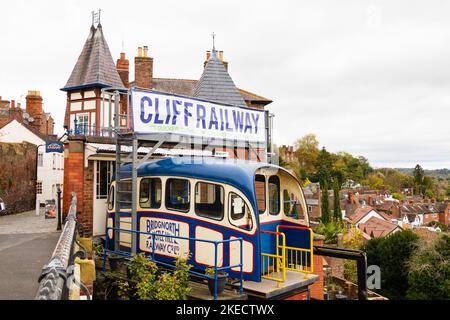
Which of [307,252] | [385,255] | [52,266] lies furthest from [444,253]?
[52,266]

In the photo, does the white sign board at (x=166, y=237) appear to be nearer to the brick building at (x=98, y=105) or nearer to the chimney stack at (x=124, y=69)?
the brick building at (x=98, y=105)

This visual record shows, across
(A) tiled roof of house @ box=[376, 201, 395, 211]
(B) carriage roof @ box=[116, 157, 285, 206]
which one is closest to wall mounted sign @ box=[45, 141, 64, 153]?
(B) carriage roof @ box=[116, 157, 285, 206]

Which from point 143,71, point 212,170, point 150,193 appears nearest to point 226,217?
point 212,170

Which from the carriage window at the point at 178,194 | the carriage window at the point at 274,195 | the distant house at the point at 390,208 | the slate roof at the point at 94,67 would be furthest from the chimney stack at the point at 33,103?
the distant house at the point at 390,208

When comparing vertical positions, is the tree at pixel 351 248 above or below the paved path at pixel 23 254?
below

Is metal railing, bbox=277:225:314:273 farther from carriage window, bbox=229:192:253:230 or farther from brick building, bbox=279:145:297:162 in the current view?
brick building, bbox=279:145:297:162

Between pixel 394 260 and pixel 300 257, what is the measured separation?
25540 mm

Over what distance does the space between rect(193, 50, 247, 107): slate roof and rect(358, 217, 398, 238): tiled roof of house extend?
35717 millimetres

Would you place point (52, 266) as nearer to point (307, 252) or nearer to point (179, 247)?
point (179, 247)

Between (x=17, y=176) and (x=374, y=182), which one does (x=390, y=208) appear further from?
Result: (x=17, y=176)

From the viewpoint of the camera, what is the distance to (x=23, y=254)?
8742 mm

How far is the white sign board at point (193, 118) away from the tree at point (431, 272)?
71.3ft

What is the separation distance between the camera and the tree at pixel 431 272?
26812 millimetres
